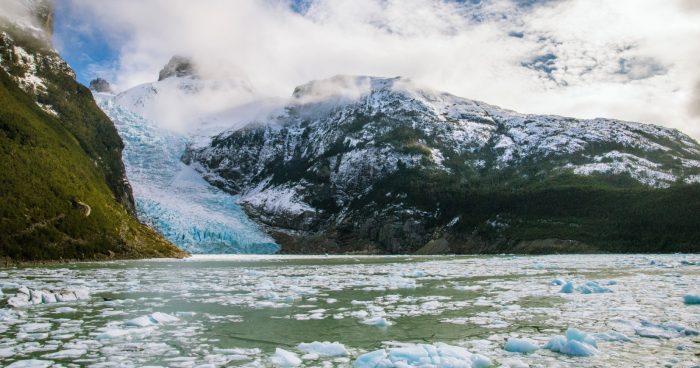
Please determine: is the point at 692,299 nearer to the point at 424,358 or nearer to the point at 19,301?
the point at 424,358

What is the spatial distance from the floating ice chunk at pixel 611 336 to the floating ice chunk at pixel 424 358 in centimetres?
463

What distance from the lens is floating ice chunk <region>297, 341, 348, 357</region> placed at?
1208cm

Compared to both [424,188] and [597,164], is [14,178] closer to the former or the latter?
[424,188]

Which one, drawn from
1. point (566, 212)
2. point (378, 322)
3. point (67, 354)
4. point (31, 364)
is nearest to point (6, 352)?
point (67, 354)

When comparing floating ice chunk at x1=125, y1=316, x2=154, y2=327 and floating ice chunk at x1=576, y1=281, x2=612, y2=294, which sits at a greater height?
floating ice chunk at x1=576, y1=281, x2=612, y2=294

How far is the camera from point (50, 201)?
7094 cm

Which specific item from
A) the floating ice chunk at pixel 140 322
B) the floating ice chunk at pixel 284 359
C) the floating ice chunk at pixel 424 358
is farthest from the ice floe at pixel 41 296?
the floating ice chunk at pixel 424 358

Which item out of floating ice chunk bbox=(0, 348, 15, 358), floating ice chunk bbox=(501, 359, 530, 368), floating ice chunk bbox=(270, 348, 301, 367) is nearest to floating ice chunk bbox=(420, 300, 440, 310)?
floating ice chunk bbox=(501, 359, 530, 368)

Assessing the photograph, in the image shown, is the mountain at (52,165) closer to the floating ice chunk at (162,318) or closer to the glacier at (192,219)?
the glacier at (192,219)

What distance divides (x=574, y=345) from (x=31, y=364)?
12.7m

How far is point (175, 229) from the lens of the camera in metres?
154

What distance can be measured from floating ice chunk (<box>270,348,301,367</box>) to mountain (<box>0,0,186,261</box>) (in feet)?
202

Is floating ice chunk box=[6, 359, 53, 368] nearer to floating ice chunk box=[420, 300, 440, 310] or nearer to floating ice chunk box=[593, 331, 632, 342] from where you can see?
floating ice chunk box=[420, 300, 440, 310]

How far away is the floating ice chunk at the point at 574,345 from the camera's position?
37.9ft
